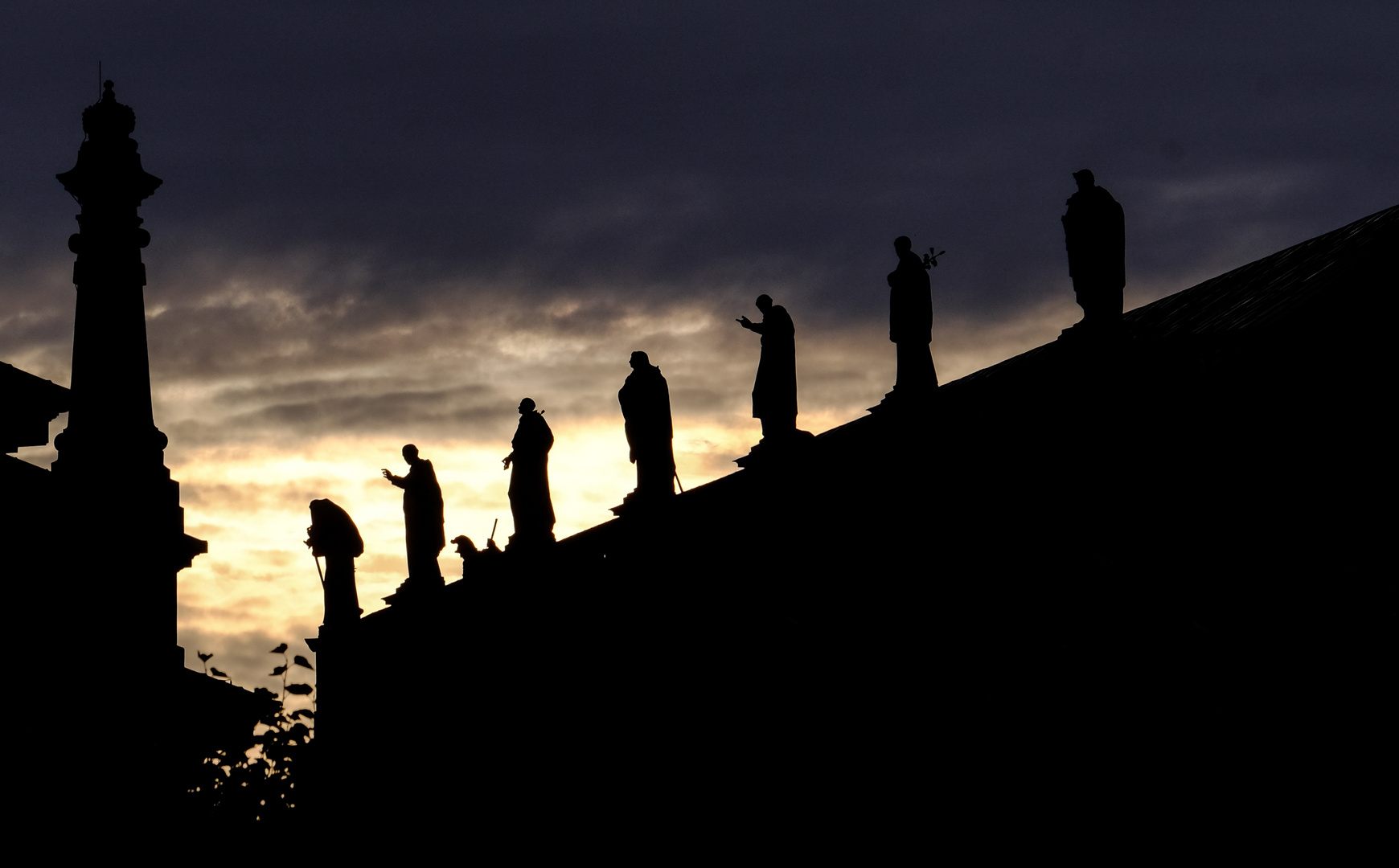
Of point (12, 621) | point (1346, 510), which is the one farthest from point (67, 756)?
point (1346, 510)

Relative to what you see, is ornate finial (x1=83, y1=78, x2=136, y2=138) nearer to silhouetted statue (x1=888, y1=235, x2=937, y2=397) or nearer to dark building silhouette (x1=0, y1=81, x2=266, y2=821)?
dark building silhouette (x1=0, y1=81, x2=266, y2=821)

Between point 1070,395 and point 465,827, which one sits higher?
point 1070,395

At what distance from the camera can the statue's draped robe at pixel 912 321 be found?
1736 centimetres

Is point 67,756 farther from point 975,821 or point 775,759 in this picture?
point 975,821

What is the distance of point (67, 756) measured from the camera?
16641mm

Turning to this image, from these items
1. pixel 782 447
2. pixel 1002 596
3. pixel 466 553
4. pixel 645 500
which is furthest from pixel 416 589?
pixel 1002 596

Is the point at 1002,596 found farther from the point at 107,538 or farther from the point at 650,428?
the point at 107,538

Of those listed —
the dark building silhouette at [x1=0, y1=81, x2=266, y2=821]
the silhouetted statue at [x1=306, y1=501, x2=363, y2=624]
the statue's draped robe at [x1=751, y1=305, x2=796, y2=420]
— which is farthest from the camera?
the silhouetted statue at [x1=306, y1=501, x2=363, y2=624]

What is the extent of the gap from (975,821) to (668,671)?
22.2 ft

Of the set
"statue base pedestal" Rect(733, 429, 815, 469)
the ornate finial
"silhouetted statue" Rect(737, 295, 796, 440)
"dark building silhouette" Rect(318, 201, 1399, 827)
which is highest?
→ the ornate finial

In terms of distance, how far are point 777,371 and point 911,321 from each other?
170 cm

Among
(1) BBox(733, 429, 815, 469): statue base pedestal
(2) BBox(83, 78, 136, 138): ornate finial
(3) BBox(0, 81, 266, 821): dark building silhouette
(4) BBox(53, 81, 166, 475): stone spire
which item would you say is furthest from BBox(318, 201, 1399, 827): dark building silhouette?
(2) BBox(83, 78, 136, 138): ornate finial

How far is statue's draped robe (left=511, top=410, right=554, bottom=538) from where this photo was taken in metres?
22.2

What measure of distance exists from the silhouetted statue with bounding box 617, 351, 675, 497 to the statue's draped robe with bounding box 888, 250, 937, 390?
10.8ft
